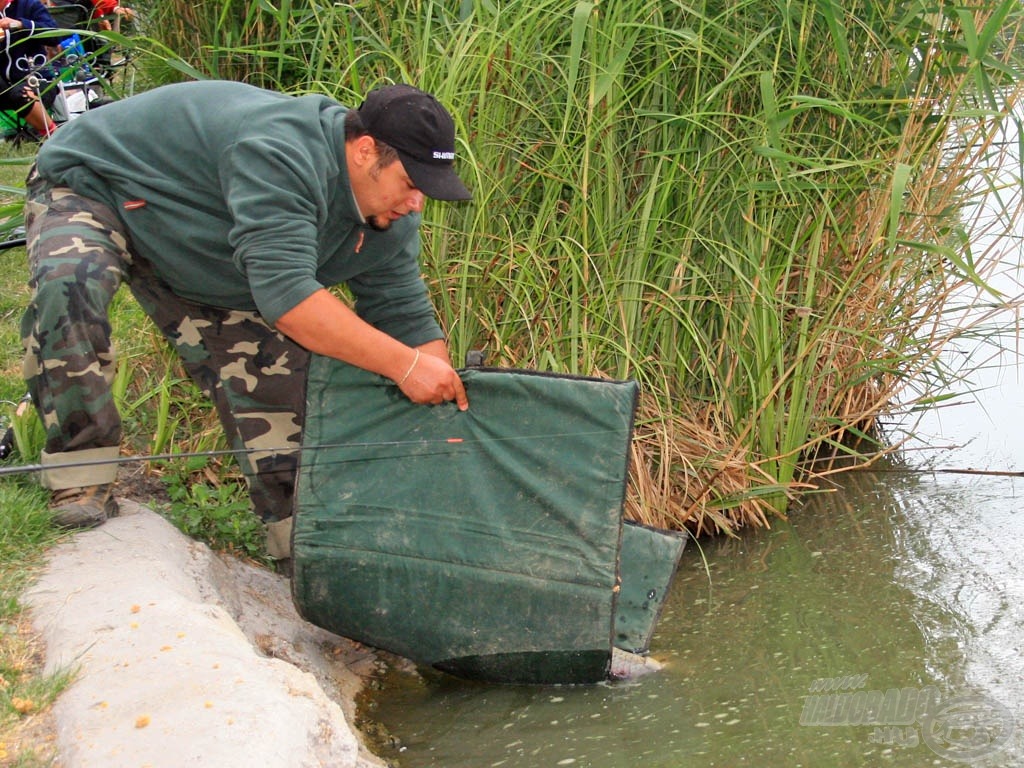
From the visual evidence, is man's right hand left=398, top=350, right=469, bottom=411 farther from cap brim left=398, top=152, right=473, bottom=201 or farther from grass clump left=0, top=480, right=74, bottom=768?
grass clump left=0, top=480, right=74, bottom=768

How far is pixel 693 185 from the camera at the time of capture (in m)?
3.62

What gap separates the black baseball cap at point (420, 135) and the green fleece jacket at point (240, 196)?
0.13 metres

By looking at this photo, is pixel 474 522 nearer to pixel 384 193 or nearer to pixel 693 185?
pixel 384 193

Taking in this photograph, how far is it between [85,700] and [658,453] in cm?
210

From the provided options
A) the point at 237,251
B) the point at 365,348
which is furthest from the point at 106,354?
the point at 365,348

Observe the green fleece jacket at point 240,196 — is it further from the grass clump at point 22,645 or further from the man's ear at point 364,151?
the grass clump at point 22,645

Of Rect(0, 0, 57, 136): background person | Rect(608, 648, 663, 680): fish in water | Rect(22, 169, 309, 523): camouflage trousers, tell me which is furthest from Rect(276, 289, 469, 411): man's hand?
Rect(0, 0, 57, 136): background person

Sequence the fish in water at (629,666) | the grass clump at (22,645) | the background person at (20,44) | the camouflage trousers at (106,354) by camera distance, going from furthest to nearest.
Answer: the background person at (20,44) → the fish in water at (629,666) → the camouflage trousers at (106,354) → the grass clump at (22,645)

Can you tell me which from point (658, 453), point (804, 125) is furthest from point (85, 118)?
point (804, 125)

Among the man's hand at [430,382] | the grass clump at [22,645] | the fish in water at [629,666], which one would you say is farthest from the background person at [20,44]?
the fish in water at [629,666]

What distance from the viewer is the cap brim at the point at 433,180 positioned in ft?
8.56

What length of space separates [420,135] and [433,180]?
101mm

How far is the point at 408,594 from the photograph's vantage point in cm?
275

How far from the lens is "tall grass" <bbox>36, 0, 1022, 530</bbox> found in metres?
3.43
